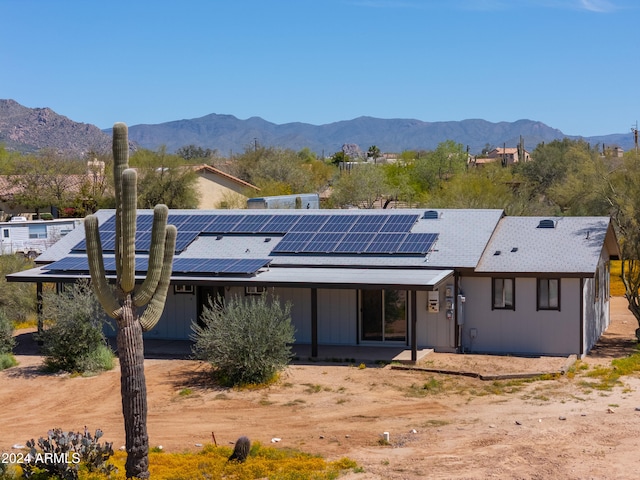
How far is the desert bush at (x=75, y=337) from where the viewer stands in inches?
853

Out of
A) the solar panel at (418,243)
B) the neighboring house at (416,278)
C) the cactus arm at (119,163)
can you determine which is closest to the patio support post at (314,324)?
the neighboring house at (416,278)

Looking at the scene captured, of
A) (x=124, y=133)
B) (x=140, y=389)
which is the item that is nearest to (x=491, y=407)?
(x=140, y=389)

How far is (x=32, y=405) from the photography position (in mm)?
18891

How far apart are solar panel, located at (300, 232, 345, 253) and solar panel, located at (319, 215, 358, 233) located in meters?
0.33

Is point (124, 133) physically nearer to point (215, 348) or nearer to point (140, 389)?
point (140, 389)

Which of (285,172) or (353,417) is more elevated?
(285,172)

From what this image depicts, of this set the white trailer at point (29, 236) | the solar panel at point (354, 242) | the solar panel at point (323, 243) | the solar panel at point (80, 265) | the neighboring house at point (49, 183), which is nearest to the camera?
the solar panel at point (80, 265)

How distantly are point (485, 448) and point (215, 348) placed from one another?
7.54 m

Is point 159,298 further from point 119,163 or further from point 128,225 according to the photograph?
point 119,163

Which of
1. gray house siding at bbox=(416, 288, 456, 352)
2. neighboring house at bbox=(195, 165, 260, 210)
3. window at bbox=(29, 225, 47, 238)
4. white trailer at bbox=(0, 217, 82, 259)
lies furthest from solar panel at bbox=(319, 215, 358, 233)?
neighboring house at bbox=(195, 165, 260, 210)

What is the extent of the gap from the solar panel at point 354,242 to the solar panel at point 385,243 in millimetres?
174

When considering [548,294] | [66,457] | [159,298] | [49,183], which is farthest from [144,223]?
[49,183]

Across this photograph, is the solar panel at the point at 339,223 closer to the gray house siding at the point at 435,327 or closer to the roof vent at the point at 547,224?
the gray house siding at the point at 435,327

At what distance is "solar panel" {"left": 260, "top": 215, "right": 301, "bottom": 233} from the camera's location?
27.4 metres
